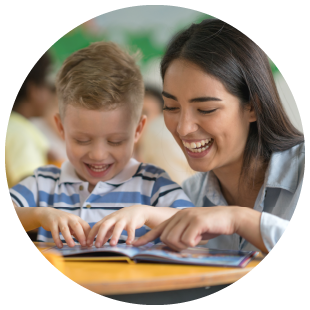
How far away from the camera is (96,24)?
1.15 m

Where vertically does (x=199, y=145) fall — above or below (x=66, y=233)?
above

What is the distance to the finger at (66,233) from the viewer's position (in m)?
1.02

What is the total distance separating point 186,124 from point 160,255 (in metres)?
0.32

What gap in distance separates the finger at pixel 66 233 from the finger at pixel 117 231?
0.34 feet

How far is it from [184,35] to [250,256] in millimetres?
560

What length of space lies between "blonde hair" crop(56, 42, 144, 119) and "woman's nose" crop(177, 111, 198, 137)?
0.44ft

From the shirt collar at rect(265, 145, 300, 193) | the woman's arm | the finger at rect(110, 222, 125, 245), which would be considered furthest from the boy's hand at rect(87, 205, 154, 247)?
the shirt collar at rect(265, 145, 300, 193)

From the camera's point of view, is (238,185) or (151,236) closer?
(151,236)

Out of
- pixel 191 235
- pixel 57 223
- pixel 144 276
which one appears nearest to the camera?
pixel 144 276

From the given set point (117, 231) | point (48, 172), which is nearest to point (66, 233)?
point (117, 231)

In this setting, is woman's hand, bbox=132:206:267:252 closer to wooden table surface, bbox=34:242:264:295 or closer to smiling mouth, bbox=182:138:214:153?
wooden table surface, bbox=34:242:264:295

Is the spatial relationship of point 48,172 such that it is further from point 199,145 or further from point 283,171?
point 283,171

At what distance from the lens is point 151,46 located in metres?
1.13

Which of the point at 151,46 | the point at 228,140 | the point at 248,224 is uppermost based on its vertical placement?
the point at 151,46
